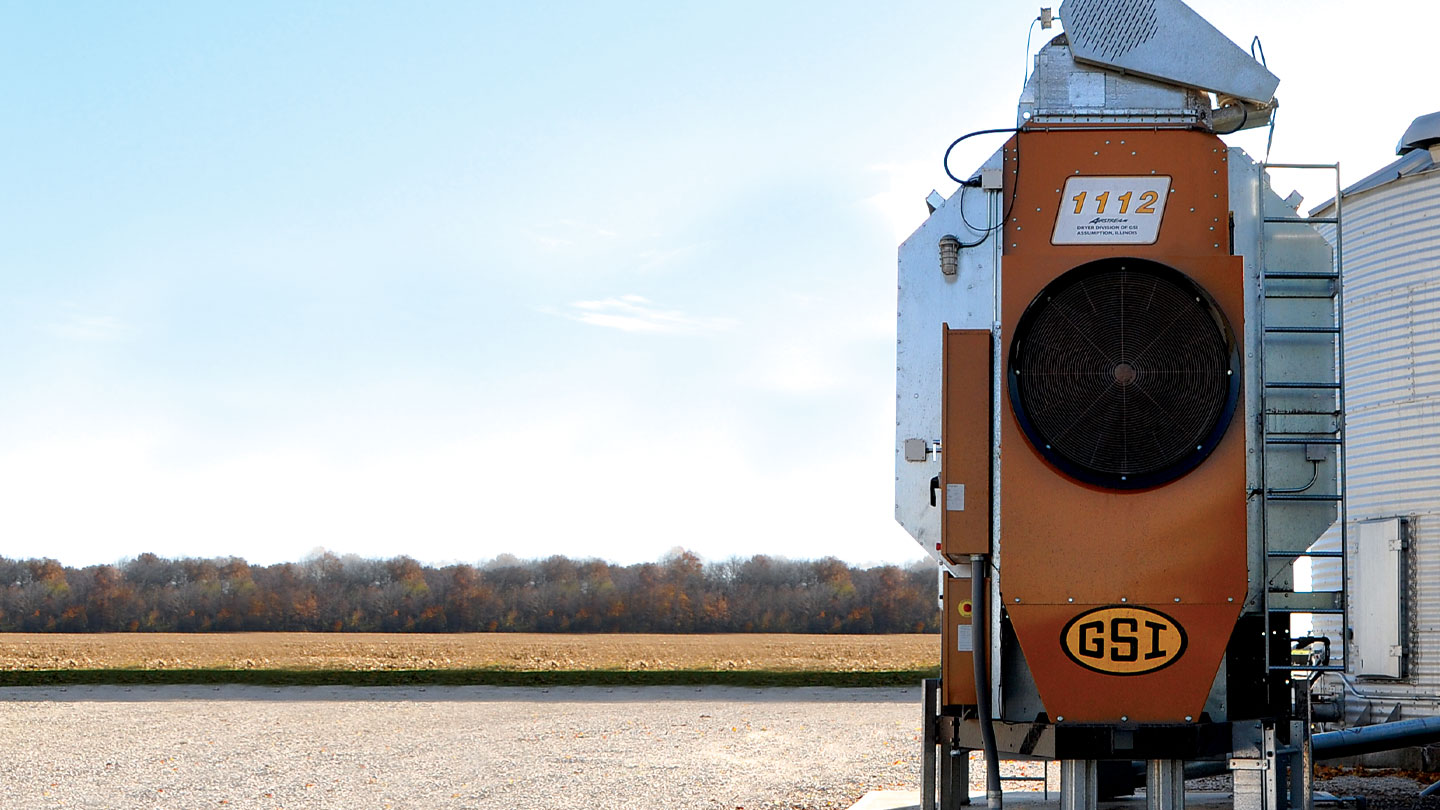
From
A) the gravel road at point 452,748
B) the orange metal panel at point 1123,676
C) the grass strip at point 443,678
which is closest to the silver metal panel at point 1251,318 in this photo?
the orange metal panel at point 1123,676

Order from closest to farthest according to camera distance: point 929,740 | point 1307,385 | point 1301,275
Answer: point 1307,385 < point 1301,275 < point 929,740

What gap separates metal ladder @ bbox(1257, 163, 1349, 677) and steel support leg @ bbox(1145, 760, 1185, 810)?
30.5 inches

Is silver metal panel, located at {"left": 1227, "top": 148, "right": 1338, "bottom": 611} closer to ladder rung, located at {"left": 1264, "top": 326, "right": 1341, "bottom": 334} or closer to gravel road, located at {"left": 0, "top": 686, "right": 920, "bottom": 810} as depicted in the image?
ladder rung, located at {"left": 1264, "top": 326, "right": 1341, "bottom": 334}

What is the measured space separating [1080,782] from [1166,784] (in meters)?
0.40

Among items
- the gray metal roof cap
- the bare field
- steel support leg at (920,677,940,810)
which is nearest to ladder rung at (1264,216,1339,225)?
steel support leg at (920,677,940,810)

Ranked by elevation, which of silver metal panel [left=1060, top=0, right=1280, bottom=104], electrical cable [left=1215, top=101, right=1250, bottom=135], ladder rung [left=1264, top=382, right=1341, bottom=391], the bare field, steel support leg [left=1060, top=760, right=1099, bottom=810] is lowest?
the bare field

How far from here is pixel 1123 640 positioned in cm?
602

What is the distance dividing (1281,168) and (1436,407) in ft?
23.2

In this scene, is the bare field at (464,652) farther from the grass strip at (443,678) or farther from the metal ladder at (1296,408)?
the metal ladder at (1296,408)

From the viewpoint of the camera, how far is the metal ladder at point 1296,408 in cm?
650

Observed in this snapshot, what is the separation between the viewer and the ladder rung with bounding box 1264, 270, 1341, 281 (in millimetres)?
6625

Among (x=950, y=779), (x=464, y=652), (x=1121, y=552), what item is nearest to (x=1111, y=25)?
(x=1121, y=552)

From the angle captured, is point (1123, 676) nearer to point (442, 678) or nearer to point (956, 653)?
point (956, 653)

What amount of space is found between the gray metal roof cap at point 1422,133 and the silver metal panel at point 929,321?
869 cm
